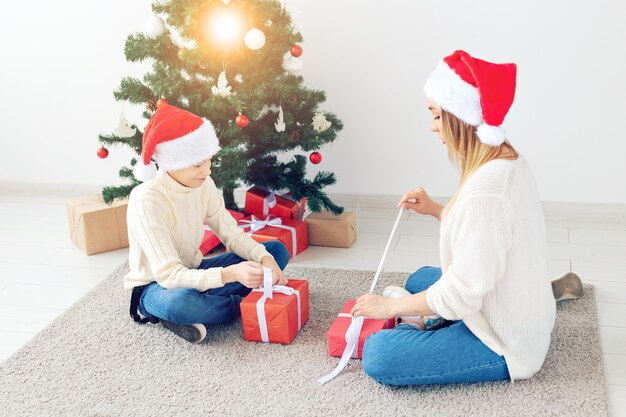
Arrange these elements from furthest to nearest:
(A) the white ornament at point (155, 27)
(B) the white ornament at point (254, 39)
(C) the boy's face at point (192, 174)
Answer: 1. (A) the white ornament at point (155, 27)
2. (B) the white ornament at point (254, 39)
3. (C) the boy's face at point (192, 174)

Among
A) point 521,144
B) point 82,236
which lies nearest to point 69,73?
point 82,236

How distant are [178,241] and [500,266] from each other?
0.96 m

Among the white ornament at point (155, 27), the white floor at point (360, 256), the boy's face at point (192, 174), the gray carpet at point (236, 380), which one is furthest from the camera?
the white ornament at point (155, 27)

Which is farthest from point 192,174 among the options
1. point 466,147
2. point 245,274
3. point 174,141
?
point 466,147

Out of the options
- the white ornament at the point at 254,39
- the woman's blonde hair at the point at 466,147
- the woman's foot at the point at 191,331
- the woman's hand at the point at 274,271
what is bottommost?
the woman's foot at the point at 191,331

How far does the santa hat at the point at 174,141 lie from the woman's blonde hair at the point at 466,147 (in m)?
0.69

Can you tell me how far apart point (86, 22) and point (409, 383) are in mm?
2283

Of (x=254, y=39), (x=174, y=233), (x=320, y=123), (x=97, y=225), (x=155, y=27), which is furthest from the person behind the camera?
(x=97, y=225)

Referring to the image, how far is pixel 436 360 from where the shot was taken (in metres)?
1.92

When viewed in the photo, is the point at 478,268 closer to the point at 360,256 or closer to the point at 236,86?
the point at 360,256

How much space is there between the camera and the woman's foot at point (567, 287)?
7.93 ft

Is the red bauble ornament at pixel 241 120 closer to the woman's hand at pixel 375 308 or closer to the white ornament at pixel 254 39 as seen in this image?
the white ornament at pixel 254 39

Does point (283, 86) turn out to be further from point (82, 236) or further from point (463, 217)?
point (463, 217)

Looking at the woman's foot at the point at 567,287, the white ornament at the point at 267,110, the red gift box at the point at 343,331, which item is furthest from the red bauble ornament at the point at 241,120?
the woman's foot at the point at 567,287
